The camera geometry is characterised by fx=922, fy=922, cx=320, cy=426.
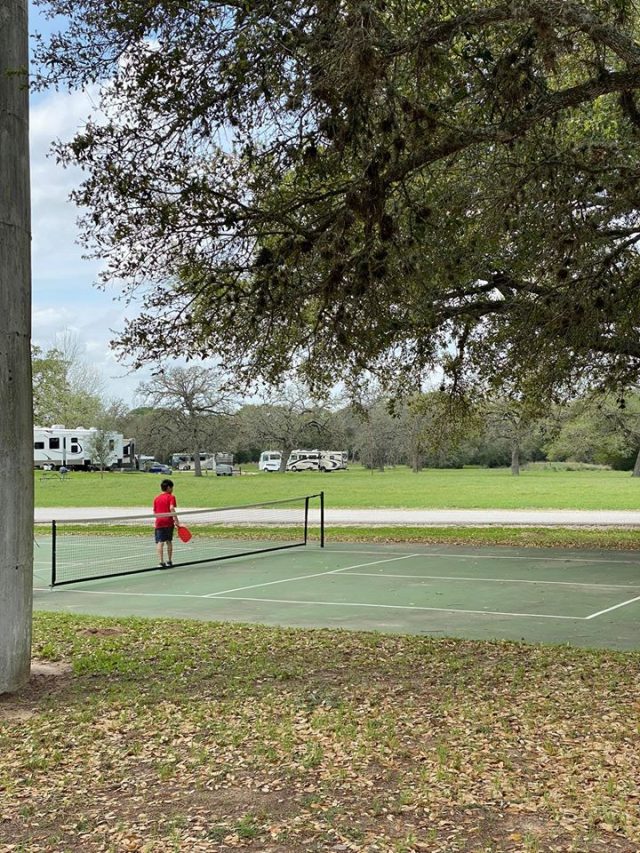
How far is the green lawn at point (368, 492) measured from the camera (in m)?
44.1

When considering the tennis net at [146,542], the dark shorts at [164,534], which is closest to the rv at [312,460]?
the tennis net at [146,542]

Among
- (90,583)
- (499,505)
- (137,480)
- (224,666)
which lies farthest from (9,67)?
(137,480)

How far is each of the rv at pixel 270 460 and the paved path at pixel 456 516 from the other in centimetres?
4363

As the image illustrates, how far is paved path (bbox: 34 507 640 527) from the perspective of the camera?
30719 millimetres

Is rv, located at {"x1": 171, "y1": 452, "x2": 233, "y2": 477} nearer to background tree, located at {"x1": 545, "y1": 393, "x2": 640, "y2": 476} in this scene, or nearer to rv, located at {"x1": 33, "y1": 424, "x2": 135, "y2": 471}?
rv, located at {"x1": 33, "y1": 424, "x2": 135, "y2": 471}

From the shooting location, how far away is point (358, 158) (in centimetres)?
841

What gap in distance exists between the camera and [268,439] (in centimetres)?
7969

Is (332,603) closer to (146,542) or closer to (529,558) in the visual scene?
(529,558)

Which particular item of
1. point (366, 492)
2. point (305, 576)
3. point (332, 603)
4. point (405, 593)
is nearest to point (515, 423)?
point (305, 576)

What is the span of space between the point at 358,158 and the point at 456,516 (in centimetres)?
2728

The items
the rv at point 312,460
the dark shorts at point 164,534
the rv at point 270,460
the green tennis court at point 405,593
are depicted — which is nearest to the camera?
the green tennis court at point 405,593

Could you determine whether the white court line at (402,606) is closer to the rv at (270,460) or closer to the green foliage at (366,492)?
the green foliage at (366,492)

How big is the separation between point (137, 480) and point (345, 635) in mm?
55762

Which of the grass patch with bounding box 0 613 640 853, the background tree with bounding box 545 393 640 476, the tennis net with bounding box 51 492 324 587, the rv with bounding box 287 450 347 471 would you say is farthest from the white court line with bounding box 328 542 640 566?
the rv with bounding box 287 450 347 471
